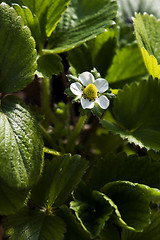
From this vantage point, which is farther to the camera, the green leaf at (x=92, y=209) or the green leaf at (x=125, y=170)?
the green leaf at (x=125, y=170)

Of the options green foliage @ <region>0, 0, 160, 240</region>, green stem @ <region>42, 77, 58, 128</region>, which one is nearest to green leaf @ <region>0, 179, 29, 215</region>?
green foliage @ <region>0, 0, 160, 240</region>

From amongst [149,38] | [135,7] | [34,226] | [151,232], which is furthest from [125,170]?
[135,7]

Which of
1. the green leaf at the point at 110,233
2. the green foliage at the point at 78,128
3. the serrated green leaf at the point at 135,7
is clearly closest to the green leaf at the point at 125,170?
the green foliage at the point at 78,128

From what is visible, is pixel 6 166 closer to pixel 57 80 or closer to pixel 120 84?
pixel 120 84

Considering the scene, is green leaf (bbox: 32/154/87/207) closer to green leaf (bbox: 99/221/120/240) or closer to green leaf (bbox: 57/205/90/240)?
green leaf (bbox: 57/205/90/240)

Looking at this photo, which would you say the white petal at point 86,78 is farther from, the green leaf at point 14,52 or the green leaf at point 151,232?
the green leaf at point 151,232

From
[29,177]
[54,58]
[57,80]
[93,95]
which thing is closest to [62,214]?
[29,177]
